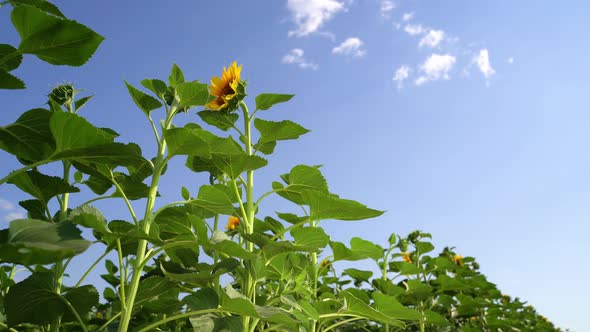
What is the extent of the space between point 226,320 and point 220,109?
0.78 m

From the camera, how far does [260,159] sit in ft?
5.15

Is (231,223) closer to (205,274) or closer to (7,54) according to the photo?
(205,274)

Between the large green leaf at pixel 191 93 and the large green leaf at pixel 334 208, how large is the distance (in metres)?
0.46

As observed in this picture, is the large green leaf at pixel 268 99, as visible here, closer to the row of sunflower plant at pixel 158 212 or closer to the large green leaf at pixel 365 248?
the row of sunflower plant at pixel 158 212

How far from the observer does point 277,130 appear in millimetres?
1762

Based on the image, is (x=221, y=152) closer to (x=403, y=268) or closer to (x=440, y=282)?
(x=403, y=268)

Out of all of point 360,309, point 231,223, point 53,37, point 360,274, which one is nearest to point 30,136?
point 53,37

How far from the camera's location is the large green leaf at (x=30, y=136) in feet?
4.12

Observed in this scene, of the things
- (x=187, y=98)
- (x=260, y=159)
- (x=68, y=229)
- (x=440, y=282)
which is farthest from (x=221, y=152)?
(x=440, y=282)

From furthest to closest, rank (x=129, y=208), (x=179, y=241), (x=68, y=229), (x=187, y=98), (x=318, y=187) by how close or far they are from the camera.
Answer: (x=318, y=187) < (x=187, y=98) < (x=129, y=208) < (x=179, y=241) < (x=68, y=229)

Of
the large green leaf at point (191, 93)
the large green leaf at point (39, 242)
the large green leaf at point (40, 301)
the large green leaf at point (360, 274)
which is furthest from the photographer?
the large green leaf at point (360, 274)

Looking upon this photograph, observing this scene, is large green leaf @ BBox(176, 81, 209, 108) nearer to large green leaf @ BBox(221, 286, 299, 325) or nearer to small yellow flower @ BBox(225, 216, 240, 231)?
large green leaf @ BBox(221, 286, 299, 325)

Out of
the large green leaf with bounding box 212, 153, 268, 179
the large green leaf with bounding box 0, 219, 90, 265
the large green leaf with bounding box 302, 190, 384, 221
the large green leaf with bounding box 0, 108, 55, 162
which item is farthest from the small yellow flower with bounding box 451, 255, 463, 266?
the large green leaf with bounding box 0, 219, 90, 265

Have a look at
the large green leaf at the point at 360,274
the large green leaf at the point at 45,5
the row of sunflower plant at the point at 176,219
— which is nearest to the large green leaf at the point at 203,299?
the row of sunflower plant at the point at 176,219
